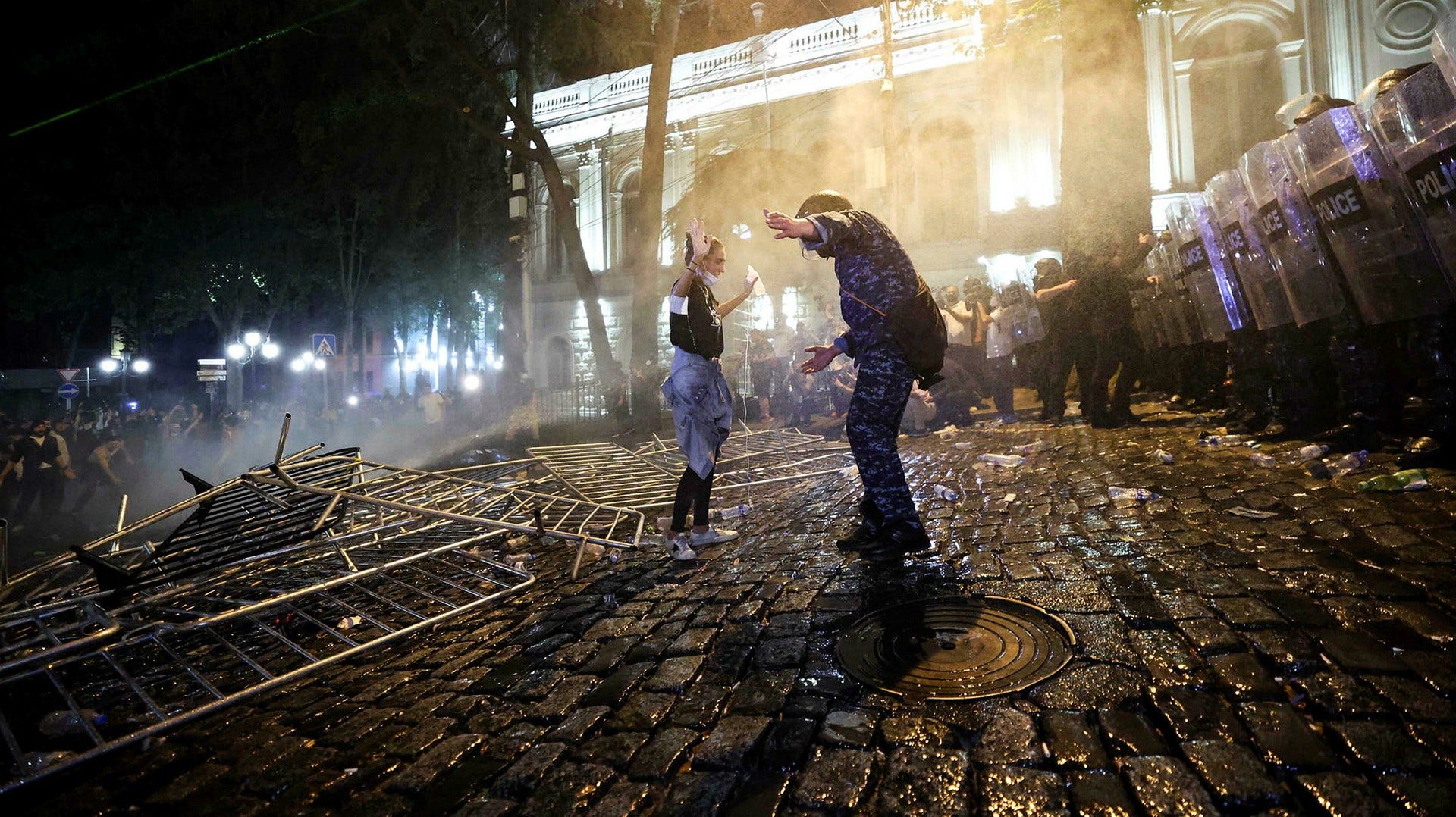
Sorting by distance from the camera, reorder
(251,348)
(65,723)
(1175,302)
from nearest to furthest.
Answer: (65,723) → (1175,302) → (251,348)

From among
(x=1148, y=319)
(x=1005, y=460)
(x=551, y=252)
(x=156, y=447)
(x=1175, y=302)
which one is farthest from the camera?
(x=551, y=252)

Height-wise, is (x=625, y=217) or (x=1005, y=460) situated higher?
(x=625, y=217)

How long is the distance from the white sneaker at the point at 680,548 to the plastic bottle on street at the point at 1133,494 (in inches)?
120

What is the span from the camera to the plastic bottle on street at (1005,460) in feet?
20.9

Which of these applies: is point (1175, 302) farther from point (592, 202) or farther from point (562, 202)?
point (592, 202)

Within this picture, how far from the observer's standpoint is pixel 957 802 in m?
1.76

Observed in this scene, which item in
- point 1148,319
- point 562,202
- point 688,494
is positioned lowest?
point 688,494

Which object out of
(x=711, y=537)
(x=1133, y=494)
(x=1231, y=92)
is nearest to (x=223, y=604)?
(x=711, y=537)

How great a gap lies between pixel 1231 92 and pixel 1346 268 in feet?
69.3

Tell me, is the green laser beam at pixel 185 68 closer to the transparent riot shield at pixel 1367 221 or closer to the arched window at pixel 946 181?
the transparent riot shield at pixel 1367 221

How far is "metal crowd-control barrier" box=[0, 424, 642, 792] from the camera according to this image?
2.79 meters

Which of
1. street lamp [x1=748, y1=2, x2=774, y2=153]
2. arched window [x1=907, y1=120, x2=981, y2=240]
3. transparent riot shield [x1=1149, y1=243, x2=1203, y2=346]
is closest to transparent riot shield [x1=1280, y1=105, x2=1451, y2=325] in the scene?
transparent riot shield [x1=1149, y1=243, x2=1203, y2=346]

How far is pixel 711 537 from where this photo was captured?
4.79 meters

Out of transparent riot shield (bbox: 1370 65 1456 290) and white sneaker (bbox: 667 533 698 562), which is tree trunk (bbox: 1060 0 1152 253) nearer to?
transparent riot shield (bbox: 1370 65 1456 290)
